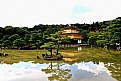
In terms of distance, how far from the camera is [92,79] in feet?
46.0

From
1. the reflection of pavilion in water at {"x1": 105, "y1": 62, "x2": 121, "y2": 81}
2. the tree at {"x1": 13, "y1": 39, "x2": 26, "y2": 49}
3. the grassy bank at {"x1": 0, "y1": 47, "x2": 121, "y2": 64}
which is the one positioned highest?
the tree at {"x1": 13, "y1": 39, "x2": 26, "y2": 49}

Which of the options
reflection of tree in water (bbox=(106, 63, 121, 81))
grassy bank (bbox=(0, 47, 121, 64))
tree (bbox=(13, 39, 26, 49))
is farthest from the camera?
tree (bbox=(13, 39, 26, 49))

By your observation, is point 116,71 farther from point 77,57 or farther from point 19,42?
point 19,42

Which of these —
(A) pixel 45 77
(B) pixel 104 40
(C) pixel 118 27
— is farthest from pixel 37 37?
(A) pixel 45 77

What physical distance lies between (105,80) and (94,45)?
105ft

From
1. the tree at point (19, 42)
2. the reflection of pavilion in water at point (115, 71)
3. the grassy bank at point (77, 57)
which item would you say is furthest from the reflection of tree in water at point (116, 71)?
the tree at point (19, 42)

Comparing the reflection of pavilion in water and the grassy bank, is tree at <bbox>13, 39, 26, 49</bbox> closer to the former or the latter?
the grassy bank

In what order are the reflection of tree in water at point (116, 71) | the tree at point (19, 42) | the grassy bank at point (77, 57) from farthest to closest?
the tree at point (19, 42)
the grassy bank at point (77, 57)
the reflection of tree in water at point (116, 71)

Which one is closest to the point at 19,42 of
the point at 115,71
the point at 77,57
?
the point at 77,57

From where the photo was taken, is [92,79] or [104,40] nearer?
[92,79]

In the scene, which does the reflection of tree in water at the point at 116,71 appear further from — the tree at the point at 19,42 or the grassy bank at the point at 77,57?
the tree at the point at 19,42

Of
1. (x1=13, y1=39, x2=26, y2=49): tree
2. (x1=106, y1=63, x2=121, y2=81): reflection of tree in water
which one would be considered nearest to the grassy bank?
(x1=106, y1=63, x2=121, y2=81): reflection of tree in water

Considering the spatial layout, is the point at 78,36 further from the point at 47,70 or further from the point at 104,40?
the point at 47,70

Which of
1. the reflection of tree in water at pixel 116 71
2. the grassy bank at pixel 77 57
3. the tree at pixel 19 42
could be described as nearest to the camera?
the reflection of tree in water at pixel 116 71
